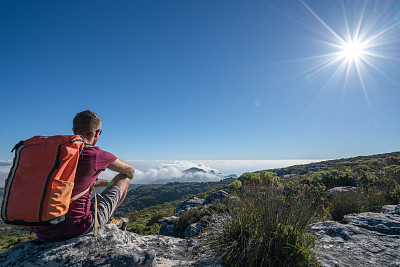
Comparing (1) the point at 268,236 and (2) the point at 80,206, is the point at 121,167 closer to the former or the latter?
(2) the point at 80,206

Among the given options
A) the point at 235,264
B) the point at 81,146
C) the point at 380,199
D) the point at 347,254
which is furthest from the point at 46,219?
the point at 380,199

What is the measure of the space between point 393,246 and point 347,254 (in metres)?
0.99

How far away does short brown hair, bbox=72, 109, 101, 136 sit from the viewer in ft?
7.92

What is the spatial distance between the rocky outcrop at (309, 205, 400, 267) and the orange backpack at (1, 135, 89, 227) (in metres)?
3.28

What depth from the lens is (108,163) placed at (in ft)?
7.68

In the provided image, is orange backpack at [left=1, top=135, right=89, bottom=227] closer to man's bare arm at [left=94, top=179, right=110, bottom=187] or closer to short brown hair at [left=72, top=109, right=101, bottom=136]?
short brown hair at [left=72, top=109, right=101, bottom=136]

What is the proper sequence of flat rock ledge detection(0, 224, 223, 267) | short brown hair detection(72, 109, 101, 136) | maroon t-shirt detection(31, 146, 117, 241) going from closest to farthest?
flat rock ledge detection(0, 224, 223, 267) < maroon t-shirt detection(31, 146, 117, 241) < short brown hair detection(72, 109, 101, 136)

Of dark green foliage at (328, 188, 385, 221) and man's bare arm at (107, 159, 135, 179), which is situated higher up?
man's bare arm at (107, 159, 135, 179)

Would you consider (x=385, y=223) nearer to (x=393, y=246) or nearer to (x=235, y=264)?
(x=393, y=246)

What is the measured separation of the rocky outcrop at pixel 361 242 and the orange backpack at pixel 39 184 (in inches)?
129

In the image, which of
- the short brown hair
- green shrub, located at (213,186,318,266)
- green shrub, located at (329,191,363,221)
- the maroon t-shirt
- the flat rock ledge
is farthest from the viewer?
green shrub, located at (329,191,363,221)

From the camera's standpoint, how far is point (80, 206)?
86.6 inches

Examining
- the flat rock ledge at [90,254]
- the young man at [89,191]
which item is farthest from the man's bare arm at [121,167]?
the flat rock ledge at [90,254]

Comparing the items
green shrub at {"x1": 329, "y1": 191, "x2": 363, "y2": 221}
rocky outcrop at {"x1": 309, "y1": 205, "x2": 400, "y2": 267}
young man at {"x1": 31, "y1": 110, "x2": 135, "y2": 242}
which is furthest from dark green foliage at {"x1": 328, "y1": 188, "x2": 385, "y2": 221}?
young man at {"x1": 31, "y1": 110, "x2": 135, "y2": 242}
